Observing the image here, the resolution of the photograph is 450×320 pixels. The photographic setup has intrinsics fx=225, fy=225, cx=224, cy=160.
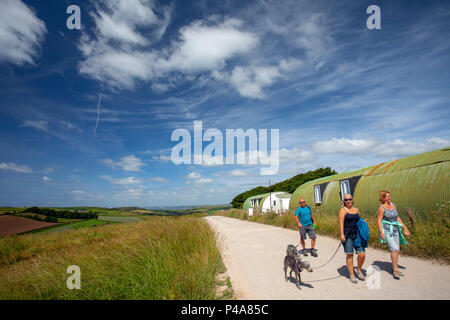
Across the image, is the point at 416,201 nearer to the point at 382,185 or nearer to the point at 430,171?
the point at 430,171

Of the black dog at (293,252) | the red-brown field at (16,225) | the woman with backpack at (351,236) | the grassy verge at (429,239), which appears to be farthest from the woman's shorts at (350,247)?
the red-brown field at (16,225)

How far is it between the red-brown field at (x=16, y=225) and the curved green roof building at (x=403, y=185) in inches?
1025

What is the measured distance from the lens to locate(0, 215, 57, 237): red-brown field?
19.3 m

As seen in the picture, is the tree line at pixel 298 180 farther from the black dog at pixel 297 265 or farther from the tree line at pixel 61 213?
the black dog at pixel 297 265

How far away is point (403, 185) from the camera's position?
10.5m

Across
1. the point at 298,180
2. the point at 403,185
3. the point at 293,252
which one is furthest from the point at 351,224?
the point at 298,180

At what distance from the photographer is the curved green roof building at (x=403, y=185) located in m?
8.90

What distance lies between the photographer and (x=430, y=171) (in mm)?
9586

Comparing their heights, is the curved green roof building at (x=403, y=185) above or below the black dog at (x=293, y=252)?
above

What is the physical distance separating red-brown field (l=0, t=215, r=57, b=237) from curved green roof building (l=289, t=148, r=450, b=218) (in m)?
26.0

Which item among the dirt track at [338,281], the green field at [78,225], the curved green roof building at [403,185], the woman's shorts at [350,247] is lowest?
the green field at [78,225]
